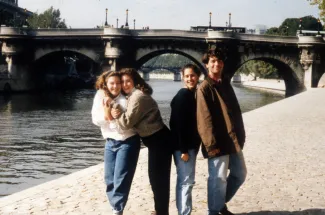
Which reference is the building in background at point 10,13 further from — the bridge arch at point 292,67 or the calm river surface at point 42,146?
the calm river surface at point 42,146

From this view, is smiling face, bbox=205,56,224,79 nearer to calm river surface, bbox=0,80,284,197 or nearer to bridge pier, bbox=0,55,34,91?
calm river surface, bbox=0,80,284,197

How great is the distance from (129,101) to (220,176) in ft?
4.91

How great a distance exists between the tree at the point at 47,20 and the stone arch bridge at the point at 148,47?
4321cm

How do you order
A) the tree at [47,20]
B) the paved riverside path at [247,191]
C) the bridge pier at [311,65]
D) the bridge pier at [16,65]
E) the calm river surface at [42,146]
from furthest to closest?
the tree at [47,20]
the bridge pier at [16,65]
the bridge pier at [311,65]
the calm river surface at [42,146]
the paved riverside path at [247,191]

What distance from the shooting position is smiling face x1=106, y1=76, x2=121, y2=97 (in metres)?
6.82

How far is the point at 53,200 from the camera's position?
7973 mm

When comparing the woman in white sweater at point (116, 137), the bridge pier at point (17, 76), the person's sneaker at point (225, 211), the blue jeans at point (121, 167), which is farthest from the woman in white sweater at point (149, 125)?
the bridge pier at point (17, 76)

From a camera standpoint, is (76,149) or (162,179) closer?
(162,179)

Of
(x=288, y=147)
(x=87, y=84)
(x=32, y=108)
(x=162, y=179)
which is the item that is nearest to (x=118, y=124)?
(x=162, y=179)

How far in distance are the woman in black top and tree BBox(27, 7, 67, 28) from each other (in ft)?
318

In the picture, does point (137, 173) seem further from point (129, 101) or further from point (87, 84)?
point (87, 84)

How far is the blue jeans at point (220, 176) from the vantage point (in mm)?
6636

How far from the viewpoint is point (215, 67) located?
22.0ft

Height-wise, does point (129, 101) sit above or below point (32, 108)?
above
